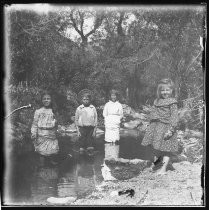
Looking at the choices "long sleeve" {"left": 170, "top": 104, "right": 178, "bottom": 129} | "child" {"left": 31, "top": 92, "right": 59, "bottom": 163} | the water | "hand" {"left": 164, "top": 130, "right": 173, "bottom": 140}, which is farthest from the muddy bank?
"child" {"left": 31, "top": 92, "right": 59, "bottom": 163}

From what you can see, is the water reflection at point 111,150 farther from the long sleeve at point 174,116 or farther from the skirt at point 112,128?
the long sleeve at point 174,116

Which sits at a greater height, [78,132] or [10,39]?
[10,39]

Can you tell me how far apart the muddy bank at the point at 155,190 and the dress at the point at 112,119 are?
458mm

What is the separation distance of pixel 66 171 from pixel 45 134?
16.8 inches

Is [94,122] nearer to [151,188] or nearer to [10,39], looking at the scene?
[151,188]

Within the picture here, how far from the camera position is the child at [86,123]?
425 centimetres

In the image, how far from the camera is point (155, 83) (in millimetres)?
4203

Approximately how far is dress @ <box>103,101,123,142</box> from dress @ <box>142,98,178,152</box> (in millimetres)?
297

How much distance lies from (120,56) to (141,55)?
0.21 meters

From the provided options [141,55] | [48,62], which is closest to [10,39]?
[48,62]

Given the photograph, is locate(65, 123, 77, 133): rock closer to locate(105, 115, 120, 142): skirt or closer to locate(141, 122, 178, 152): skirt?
locate(105, 115, 120, 142): skirt

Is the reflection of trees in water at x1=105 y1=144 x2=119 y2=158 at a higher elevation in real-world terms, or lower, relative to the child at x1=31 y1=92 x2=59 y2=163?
lower

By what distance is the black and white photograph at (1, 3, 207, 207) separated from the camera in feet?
13.8

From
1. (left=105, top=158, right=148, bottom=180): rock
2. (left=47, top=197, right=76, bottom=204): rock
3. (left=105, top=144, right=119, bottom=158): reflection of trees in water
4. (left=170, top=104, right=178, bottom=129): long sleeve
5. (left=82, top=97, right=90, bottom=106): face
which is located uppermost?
(left=82, top=97, right=90, bottom=106): face
